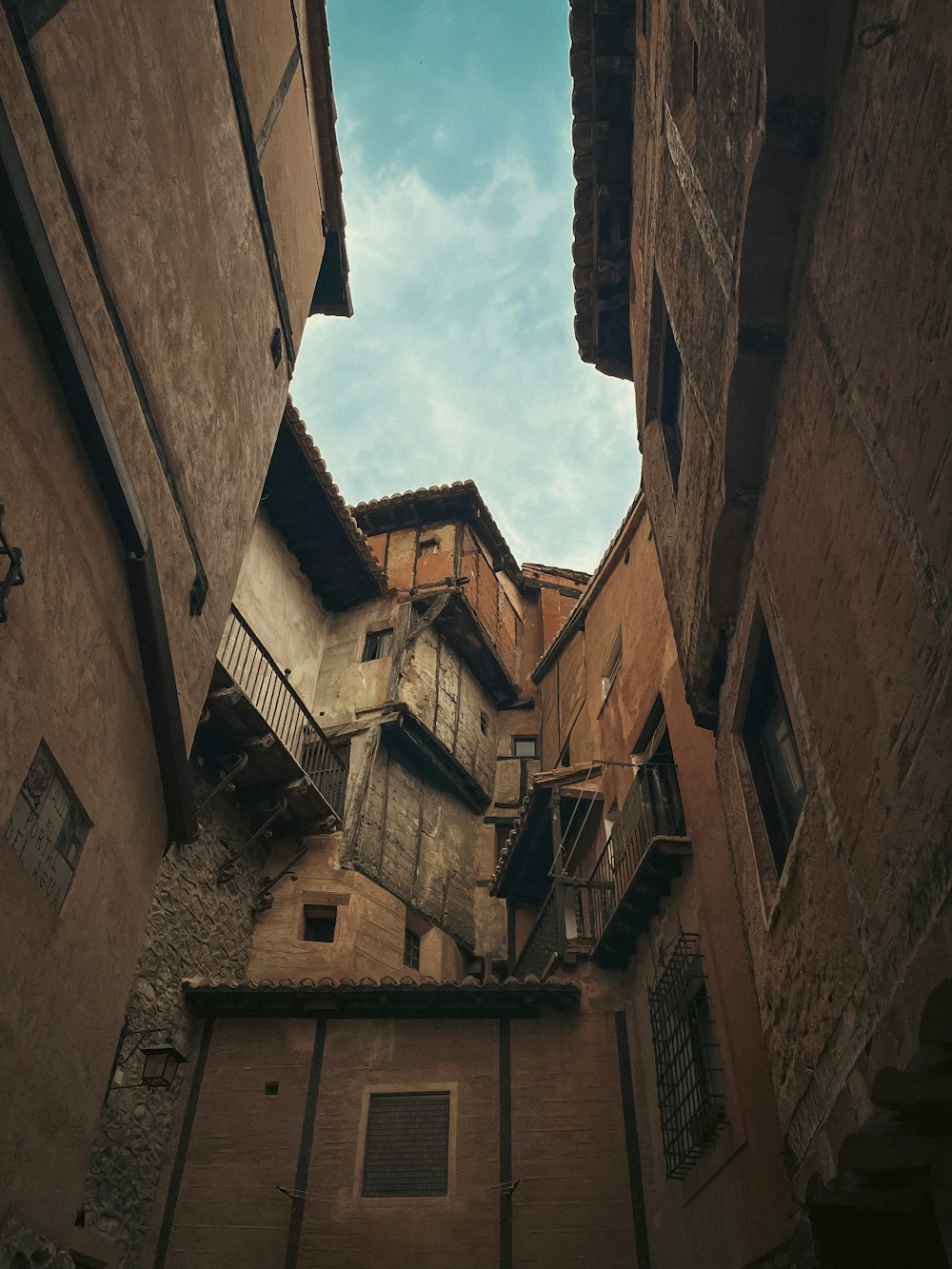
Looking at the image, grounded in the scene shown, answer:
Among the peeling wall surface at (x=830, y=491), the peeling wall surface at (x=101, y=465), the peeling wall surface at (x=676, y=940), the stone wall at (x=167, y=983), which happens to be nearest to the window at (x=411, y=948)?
the peeling wall surface at (x=676, y=940)

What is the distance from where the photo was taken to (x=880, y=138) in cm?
389

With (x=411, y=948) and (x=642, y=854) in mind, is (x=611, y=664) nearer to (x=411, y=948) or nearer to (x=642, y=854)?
(x=642, y=854)

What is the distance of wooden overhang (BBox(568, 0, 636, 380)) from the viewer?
9.88 meters

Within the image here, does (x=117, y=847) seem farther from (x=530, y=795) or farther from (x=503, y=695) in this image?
(x=503, y=695)

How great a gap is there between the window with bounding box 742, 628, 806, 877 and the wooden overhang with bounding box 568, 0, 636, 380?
22.5ft

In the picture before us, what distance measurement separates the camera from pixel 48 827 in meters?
5.47

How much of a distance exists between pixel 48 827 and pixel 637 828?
7623 mm

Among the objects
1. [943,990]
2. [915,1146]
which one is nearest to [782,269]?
[943,990]

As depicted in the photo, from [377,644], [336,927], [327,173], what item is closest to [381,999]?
[336,927]

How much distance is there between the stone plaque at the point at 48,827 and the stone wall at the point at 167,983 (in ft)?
20.0

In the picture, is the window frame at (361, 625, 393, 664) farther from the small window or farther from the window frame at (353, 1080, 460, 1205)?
the window frame at (353, 1080, 460, 1205)

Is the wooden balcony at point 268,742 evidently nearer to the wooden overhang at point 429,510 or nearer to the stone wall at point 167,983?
the stone wall at point 167,983

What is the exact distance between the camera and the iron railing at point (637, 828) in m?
10.8

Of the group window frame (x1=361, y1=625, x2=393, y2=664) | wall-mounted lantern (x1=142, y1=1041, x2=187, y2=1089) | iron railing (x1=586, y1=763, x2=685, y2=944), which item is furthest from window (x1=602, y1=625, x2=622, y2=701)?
wall-mounted lantern (x1=142, y1=1041, x2=187, y2=1089)
